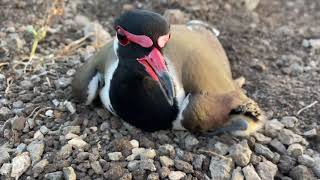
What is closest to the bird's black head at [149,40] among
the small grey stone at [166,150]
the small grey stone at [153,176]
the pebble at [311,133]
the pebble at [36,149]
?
the small grey stone at [166,150]

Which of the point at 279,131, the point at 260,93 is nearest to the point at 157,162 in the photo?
the point at 279,131

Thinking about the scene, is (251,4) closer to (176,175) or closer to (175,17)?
(175,17)

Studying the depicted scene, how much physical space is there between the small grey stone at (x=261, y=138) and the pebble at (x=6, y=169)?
143 centimetres

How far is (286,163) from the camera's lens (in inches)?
146

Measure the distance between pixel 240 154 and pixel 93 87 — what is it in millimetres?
982

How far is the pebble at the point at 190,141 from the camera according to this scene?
3.76m

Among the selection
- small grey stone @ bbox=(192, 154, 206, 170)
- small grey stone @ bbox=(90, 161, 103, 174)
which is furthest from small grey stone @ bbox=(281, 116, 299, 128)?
small grey stone @ bbox=(90, 161, 103, 174)

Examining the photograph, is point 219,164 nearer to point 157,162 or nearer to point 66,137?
point 157,162

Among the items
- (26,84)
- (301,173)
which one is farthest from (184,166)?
(26,84)

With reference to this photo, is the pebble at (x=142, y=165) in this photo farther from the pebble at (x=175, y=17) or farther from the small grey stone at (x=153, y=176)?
the pebble at (x=175, y=17)

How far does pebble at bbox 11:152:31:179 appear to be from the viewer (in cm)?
346

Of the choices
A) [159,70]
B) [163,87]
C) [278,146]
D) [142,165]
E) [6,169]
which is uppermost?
[159,70]

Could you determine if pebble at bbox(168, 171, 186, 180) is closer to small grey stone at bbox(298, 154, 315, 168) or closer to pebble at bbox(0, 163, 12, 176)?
small grey stone at bbox(298, 154, 315, 168)

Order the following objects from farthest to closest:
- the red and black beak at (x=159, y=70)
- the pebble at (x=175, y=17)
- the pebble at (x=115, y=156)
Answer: the pebble at (x=175, y=17) < the pebble at (x=115, y=156) < the red and black beak at (x=159, y=70)
